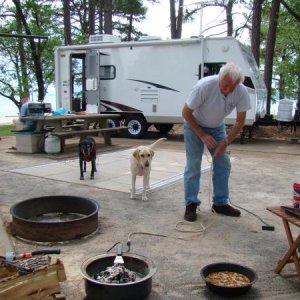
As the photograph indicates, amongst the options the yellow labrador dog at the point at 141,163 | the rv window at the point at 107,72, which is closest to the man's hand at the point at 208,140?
the yellow labrador dog at the point at 141,163

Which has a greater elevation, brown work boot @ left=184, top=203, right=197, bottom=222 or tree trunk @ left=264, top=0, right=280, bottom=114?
tree trunk @ left=264, top=0, right=280, bottom=114

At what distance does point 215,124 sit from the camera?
4.50m

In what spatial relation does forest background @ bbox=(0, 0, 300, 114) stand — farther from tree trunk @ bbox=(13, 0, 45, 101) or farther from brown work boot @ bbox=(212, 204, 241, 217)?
brown work boot @ bbox=(212, 204, 241, 217)

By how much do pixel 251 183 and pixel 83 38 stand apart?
617 inches

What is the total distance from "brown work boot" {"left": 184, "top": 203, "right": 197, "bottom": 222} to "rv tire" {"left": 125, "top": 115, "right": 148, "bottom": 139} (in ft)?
26.4

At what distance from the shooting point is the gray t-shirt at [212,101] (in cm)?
422

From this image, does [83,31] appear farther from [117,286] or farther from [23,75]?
[117,286]

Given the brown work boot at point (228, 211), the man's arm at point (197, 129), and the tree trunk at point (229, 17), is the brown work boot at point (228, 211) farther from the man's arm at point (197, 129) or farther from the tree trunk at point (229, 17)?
the tree trunk at point (229, 17)

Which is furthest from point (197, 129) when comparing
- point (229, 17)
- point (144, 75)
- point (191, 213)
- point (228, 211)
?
point (229, 17)

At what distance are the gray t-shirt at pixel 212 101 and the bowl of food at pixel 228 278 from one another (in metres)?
1.68

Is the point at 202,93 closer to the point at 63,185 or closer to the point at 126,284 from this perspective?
the point at 126,284

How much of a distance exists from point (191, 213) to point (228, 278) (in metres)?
1.49

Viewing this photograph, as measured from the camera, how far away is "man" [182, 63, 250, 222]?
13.8 ft

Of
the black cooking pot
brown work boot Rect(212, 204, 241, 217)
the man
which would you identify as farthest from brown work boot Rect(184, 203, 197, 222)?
the black cooking pot
